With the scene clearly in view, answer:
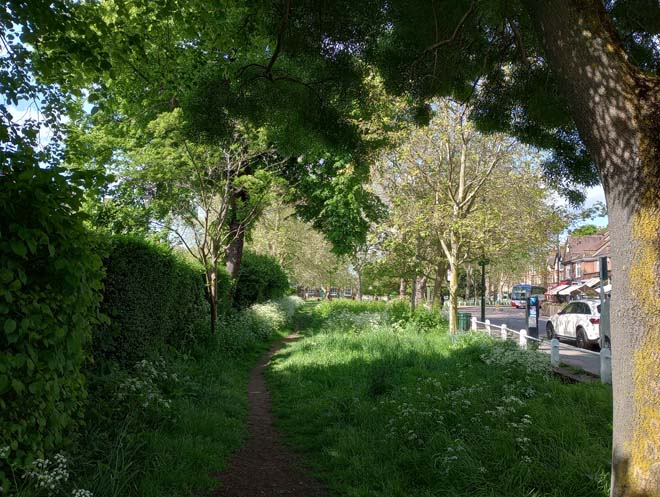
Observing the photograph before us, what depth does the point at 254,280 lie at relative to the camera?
21906mm

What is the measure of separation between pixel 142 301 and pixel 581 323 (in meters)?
13.6

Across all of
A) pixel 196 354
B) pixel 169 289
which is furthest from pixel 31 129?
pixel 196 354

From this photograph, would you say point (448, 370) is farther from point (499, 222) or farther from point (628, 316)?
point (499, 222)

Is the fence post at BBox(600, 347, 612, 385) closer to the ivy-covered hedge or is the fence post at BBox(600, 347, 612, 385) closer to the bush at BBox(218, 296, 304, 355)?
the ivy-covered hedge

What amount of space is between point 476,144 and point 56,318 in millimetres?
15119

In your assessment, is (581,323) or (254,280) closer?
(581,323)

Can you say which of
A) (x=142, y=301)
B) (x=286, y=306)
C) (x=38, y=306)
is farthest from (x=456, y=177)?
(x=38, y=306)

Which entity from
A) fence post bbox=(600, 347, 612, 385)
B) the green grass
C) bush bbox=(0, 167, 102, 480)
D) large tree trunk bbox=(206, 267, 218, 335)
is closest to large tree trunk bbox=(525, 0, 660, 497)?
the green grass

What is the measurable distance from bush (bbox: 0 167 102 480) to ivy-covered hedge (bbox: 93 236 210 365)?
165 centimetres

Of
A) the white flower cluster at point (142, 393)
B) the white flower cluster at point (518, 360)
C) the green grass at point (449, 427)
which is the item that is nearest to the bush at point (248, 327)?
the green grass at point (449, 427)

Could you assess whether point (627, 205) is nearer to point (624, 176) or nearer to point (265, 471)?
point (624, 176)

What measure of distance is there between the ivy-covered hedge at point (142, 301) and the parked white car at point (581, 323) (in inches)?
469

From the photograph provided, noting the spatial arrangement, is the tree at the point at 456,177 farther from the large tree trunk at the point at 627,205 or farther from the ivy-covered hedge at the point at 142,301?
the large tree trunk at the point at 627,205

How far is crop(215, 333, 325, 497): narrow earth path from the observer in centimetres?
486
